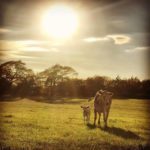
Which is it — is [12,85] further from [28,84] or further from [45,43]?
[45,43]

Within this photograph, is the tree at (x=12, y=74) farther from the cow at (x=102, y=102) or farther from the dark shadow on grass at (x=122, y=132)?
the dark shadow on grass at (x=122, y=132)

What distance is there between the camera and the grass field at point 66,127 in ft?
11.6

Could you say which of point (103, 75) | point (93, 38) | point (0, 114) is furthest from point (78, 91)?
point (0, 114)

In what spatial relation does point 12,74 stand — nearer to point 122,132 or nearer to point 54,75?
point 54,75

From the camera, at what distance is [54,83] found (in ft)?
12.1

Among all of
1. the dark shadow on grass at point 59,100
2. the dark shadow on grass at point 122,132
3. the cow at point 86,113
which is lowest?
the dark shadow on grass at point 122,132

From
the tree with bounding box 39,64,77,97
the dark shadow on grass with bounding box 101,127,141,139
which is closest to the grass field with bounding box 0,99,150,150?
the dark shadow on grass with bounding box 101,127,141,139

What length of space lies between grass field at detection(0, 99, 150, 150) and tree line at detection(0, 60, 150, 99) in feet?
0.27

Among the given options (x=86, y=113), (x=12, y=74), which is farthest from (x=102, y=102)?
(x=12, y=74)

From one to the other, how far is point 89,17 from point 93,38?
0.68 ft

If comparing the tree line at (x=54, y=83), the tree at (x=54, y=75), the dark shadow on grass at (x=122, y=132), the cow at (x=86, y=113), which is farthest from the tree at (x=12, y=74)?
the dark shadow on grass at (x=122, y=132)

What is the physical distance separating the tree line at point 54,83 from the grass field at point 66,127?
0.27ft

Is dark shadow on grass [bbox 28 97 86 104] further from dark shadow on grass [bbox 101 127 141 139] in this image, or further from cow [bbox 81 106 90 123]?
dark shadow on grass [bbox 101 127 141 139]

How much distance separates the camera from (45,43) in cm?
369
